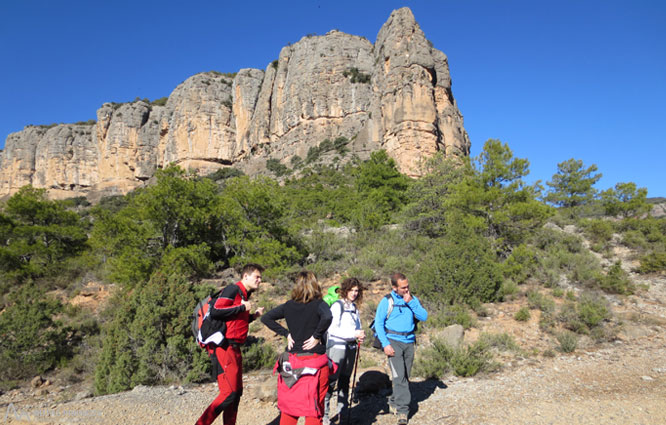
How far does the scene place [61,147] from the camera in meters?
62.2

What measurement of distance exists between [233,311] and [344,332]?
4.09ft

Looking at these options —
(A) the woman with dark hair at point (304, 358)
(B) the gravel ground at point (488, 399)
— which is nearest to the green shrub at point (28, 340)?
(B) the gravel ground at point (488, 399)

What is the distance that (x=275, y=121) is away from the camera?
165ft

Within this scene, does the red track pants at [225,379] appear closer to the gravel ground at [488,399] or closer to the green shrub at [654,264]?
the gravel ground at [488,399]

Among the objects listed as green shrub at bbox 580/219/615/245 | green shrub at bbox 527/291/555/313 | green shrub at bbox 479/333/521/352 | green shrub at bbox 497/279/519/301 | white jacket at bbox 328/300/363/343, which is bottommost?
green shrub at bbox 479/333/521/352

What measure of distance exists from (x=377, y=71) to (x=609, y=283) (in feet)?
114

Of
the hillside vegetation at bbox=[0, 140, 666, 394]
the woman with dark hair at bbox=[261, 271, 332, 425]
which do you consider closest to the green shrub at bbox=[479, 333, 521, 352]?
the hillside vegetation at bbox=[0, 140, 666, 394]

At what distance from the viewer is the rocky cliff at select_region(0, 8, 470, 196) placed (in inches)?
1294

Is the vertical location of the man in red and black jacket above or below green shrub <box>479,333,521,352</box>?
above

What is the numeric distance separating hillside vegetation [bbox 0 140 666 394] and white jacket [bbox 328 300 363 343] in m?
2.68

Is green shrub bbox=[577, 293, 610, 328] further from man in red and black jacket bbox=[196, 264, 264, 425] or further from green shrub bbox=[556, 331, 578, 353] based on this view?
man in red and black jacket bbox=[196, 264, 264, 425]

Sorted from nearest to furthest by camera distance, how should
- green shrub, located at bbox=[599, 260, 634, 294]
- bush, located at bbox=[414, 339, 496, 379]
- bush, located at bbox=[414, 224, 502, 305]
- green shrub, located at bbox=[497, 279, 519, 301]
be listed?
bush, located at bbox=[414, 339, 496, 379] < bush, located at bbox=[414, 224, 502, 305] < green shrub, located at bbox=[497, 279, 519, 301] < green shrub, located at bbox=[599, 260, 634, 294]

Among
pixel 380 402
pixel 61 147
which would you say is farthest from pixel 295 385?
pixel 61 147

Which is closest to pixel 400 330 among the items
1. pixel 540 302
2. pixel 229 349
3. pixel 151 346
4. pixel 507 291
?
pixel 229 349
